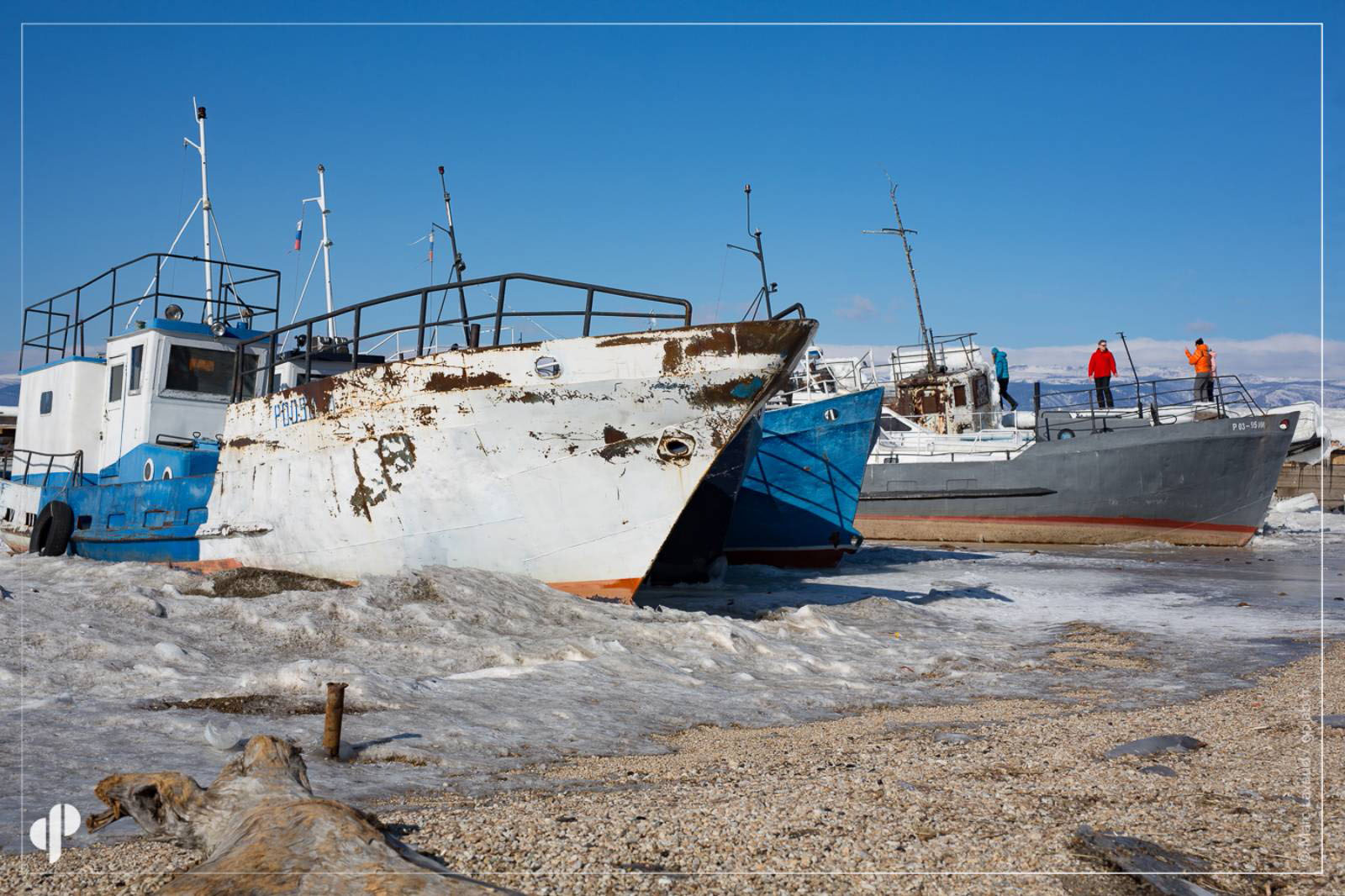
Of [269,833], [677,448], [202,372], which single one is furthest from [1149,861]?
[202,372]

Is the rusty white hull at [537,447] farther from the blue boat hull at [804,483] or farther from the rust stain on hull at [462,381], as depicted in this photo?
the blue boat hull at [804,483]

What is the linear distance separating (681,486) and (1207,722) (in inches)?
202

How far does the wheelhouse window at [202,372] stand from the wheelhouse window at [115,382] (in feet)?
2.73

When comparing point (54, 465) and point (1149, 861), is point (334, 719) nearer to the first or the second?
point (1149, 861)

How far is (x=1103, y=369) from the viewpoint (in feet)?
78.8

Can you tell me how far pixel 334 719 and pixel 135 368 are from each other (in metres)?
10.2

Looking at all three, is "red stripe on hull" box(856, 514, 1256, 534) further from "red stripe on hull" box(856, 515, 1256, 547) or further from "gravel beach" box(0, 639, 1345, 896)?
"gravel beach" box(0, 639, 1345, 896)

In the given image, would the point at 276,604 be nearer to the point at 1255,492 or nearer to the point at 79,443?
the point at 79,443

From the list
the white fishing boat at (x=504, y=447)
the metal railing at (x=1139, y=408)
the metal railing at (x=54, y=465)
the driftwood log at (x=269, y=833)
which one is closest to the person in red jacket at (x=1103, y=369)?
the metal railing at (x=1139, y=408)

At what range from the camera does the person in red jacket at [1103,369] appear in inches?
941

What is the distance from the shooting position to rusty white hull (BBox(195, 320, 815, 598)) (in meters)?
9.54

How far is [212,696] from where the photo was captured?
18.9ft

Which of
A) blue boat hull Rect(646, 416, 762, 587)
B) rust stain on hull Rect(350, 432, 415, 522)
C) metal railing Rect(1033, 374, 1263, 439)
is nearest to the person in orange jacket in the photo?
metal railing Rect(1033, 374, 1263, 439)

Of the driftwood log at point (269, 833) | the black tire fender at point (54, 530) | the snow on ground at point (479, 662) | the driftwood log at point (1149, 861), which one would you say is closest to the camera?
the driftwood log at point (269, 833)
